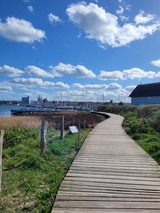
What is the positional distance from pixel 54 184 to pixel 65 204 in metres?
1.64

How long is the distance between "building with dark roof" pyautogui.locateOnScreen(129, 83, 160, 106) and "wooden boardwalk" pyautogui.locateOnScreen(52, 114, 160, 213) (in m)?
58.5

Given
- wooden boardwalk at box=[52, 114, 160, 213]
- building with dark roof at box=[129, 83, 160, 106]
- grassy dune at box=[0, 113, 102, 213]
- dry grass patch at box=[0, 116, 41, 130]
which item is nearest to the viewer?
wooden boardwalk at box=[52, 114, 160, 213]

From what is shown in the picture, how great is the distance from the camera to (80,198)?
5352 millimetres

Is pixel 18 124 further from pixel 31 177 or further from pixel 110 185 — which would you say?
pixel 110 185

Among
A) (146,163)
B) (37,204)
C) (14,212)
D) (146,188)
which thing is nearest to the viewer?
(14,212)

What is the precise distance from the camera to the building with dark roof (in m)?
65.9

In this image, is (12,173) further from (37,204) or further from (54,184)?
(37,204)

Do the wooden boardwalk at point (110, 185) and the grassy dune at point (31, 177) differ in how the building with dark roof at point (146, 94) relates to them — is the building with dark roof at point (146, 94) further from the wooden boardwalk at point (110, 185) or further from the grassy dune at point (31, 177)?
the wooden boardwalk at point (110, 185)

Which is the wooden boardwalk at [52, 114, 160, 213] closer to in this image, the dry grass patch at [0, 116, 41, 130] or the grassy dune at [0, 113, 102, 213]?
the grassy dune at [0, 113, 102, 213]

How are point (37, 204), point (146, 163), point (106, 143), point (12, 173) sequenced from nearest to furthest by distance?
point (37, 204), point (12, 173), point (146, 163), point (106, 143)

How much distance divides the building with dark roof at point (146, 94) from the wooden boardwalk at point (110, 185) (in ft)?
192

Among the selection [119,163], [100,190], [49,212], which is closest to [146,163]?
[119,163]

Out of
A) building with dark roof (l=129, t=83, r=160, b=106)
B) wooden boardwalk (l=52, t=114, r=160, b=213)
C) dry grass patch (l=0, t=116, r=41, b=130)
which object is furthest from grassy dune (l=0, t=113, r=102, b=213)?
building with dark roof (l=129, t=83, r=160, b=106)

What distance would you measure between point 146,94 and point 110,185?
64.8 meters
